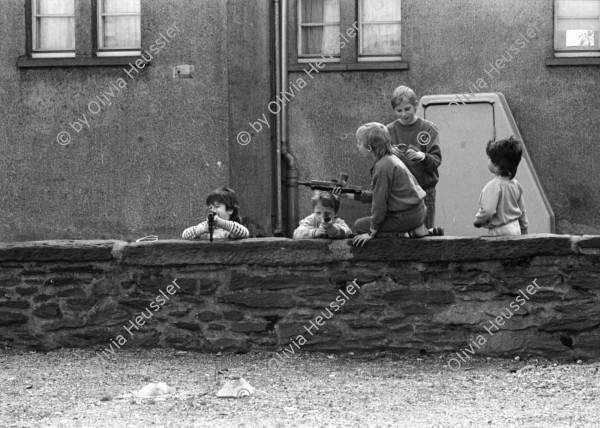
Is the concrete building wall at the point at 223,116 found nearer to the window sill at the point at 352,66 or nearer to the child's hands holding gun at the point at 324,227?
the window sill at the point at 352,66

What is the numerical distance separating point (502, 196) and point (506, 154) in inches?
13.1

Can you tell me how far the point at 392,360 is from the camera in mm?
10125

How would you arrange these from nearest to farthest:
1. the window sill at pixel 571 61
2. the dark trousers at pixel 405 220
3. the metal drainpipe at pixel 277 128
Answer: the dark trousers at pixel 405 220, the window sill at pixel 571 61, the metal drainpipe at pixel 277 128

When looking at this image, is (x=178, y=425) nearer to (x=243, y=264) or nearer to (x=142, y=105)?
(x=243, y=264)

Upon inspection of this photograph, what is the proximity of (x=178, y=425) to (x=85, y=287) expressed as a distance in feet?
9.62

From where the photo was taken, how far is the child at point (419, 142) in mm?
10922

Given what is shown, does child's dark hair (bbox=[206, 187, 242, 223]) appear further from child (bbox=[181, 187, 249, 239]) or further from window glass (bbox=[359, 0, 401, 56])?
window glass (bbox=[359, 0, 401, 56])

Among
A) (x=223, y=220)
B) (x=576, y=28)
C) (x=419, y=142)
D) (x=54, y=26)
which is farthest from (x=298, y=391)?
(x=54, y=26)

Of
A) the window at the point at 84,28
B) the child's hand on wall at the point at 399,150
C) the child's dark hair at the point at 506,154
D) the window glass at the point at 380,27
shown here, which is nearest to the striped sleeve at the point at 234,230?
the child's hand on wall at the point at 399,150

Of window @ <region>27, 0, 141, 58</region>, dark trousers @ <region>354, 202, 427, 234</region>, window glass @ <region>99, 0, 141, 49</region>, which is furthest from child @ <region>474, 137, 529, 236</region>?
window glass @ <region>99, 0, 141, 49</region>

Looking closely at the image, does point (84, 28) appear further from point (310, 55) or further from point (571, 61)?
point (571, 61)

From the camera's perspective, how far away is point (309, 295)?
10.2m

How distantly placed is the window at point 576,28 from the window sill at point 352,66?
73.6 inches

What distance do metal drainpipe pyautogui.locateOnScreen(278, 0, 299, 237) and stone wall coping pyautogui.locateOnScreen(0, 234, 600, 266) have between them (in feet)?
18.3
